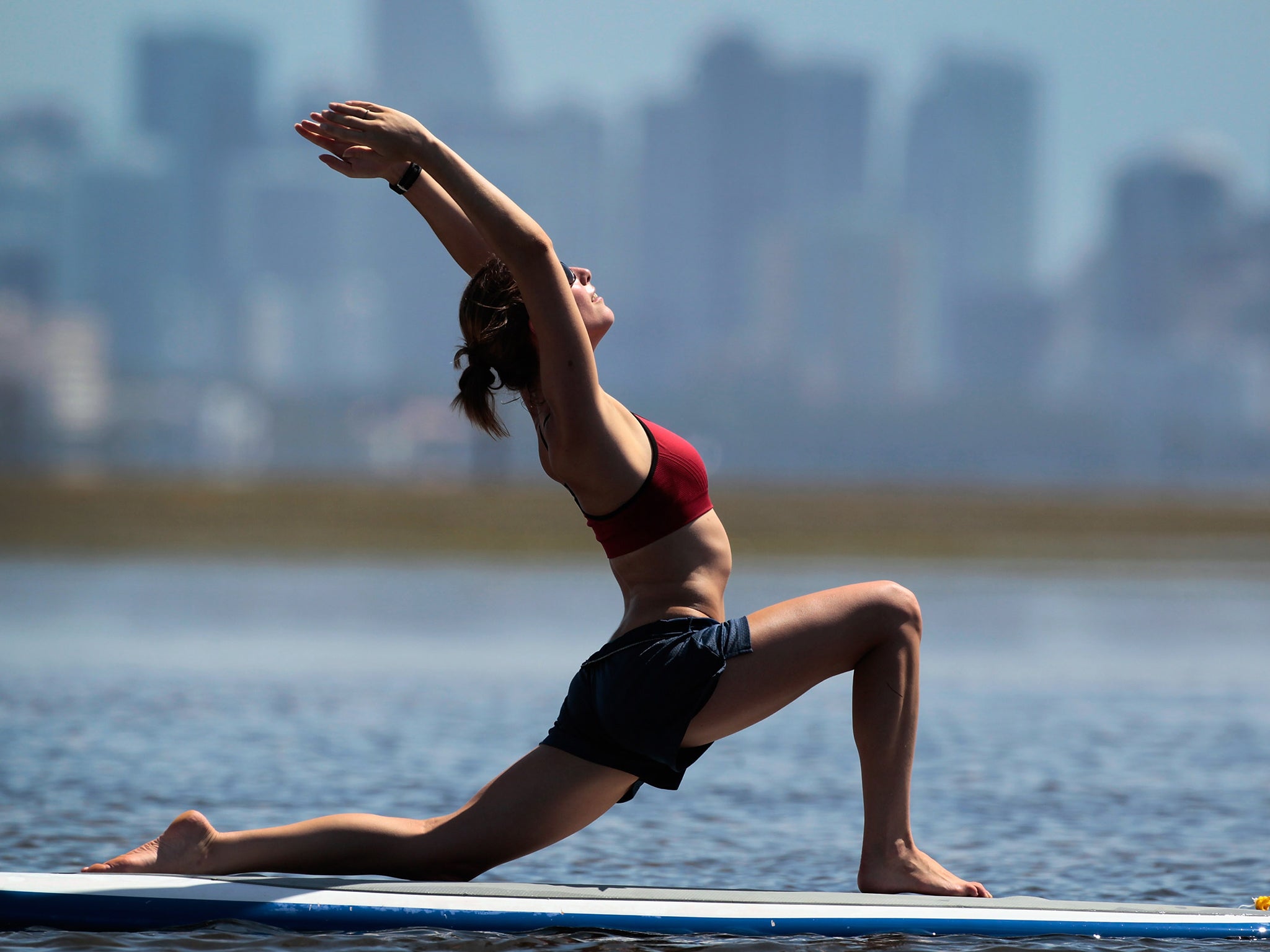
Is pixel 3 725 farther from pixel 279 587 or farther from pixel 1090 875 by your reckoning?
pixel 279 587

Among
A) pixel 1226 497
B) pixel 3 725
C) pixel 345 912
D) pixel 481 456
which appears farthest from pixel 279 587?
pixel 481 456

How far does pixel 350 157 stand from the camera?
4277 mm

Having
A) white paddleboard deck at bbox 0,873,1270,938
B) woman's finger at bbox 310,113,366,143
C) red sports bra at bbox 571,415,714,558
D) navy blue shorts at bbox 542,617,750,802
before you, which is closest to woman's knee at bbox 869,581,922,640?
navy blue shorts at bbox 542,617,750,802

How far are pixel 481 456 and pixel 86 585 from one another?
113676 mm

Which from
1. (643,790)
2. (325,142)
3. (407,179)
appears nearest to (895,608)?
(407,179)

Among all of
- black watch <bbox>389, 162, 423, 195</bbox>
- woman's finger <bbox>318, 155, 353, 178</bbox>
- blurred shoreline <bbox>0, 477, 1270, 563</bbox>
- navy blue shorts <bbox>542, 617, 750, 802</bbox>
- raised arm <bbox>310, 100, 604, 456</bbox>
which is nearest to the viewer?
raised arm <bbox>310, 100, 604, 456</bbox>

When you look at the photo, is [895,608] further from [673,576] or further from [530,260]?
[530,260]

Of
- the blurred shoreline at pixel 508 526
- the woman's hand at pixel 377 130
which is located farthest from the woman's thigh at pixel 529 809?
the blurred shoreline at pixel 508 526

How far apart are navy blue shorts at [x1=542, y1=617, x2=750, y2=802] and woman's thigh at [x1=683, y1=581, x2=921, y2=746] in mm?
49

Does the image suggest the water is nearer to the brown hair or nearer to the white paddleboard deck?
the white paddleboard deck

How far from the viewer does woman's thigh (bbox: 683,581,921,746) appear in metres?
4.19

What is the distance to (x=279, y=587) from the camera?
75.0 ft

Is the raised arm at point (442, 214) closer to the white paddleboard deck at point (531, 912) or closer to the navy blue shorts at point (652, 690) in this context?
the navy blue shorts at point (652, 690)

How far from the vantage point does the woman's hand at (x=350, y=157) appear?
167 inches
